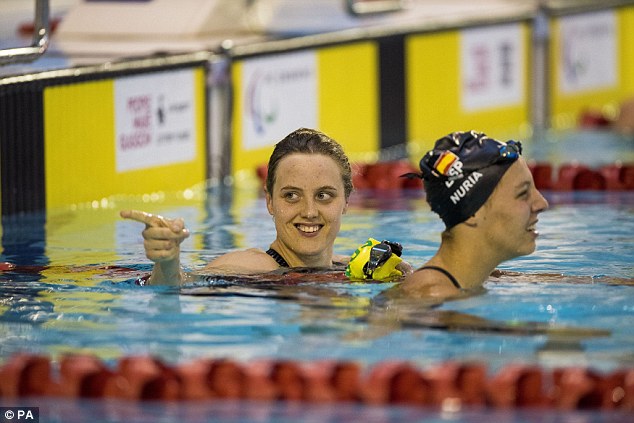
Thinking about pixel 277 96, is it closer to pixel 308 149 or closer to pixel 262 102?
pixel 262 102

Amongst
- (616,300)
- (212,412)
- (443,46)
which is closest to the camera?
(212,412)

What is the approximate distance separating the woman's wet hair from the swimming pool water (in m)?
0.44

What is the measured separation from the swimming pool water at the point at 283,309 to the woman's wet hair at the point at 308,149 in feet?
1.45

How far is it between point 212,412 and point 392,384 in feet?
1.74

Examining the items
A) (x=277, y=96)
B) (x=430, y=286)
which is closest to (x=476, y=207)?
(x=430, y=286)

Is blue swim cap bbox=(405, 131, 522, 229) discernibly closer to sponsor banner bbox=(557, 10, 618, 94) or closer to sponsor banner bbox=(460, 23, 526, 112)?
sponsor banner bbox=(460, 23, 526, 112)

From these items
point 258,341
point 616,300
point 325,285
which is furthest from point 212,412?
point 616,300

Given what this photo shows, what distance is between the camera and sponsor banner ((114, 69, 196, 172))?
927cm

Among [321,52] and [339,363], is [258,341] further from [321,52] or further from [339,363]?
[321,52]

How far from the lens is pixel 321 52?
36.3 ft

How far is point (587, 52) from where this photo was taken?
14.4 m

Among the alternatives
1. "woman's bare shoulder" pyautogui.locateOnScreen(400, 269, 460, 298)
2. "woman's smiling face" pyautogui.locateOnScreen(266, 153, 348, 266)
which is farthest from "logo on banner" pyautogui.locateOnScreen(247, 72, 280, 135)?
"woman's bare shoulder" pyautogui.locateOnScreen(400, 269, 460, 298)

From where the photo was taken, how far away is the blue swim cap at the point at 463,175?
504 centimetres

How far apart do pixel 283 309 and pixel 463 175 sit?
2.86ft
